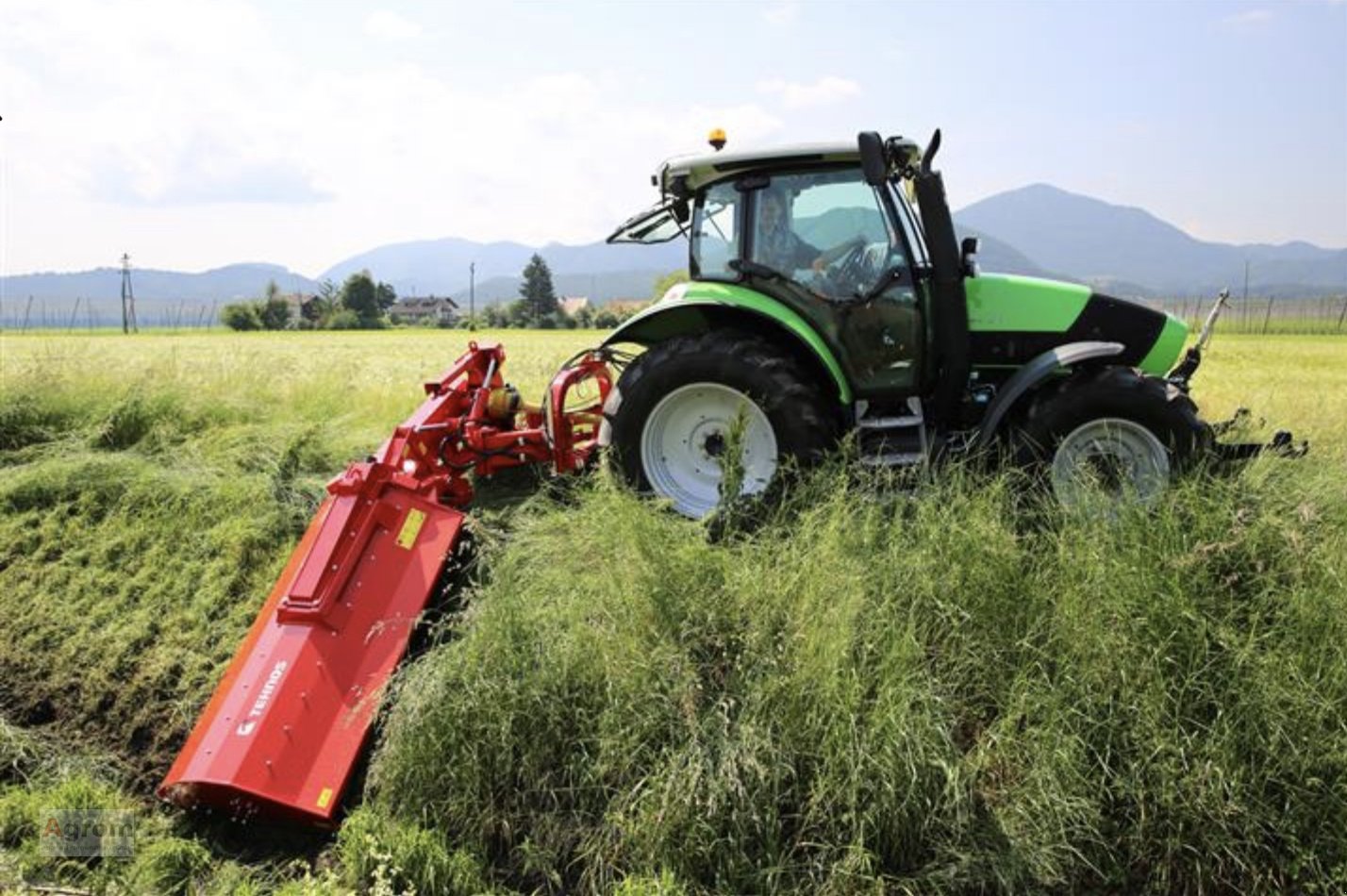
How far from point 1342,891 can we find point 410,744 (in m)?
3.06

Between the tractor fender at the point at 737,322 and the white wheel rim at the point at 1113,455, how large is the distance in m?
1.17

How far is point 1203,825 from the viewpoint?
10.3 feet

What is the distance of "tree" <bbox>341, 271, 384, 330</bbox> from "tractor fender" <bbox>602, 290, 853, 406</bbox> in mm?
65502

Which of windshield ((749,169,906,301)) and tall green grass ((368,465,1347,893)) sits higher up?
windshield ((749,169,906,301))

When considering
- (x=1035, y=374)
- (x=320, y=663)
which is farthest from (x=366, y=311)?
(x=320, y=663)

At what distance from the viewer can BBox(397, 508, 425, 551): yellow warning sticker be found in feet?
14.6

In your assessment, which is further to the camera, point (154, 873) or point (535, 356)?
point (535, 356)

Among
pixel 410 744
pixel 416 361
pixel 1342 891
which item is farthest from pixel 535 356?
pixel 1342 891

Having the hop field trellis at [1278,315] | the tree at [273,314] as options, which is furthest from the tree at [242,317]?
the hop field trellis at [1278,315]

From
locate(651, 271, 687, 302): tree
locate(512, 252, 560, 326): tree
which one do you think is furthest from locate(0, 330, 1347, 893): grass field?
locate(512, 252, 560, 326): tree

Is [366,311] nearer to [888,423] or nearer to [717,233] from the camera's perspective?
[717,233]

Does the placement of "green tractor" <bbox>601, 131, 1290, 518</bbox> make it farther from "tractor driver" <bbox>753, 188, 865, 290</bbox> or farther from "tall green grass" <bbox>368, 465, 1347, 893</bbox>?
"tall green grass" <bbox>368, 465, 1347, 893</bbox>

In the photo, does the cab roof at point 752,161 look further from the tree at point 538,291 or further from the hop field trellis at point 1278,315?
the tree at point 538,291

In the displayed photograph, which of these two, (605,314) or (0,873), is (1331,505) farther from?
(605,314)
